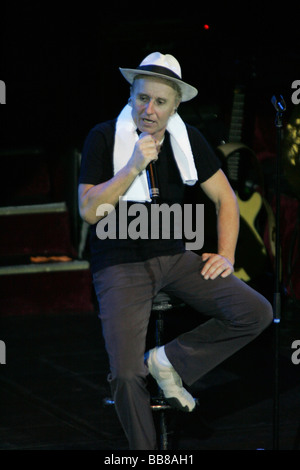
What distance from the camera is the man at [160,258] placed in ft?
11.3

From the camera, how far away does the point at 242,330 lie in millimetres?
3547

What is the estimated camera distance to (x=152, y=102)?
3.56 metres

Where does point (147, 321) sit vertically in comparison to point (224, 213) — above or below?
below

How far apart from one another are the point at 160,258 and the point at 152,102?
64 centimetres

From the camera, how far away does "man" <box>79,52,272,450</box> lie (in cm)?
344

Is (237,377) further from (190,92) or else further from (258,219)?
(190,92)

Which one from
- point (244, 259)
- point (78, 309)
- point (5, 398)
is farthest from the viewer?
point (78, 309)

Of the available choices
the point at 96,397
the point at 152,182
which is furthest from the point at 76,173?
the point at 152,182

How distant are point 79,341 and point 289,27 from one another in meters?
2.86

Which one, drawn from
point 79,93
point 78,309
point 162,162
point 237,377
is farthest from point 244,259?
point 79,93

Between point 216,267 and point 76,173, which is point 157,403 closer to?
point 216,267

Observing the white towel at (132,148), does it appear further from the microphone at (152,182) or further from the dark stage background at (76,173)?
the dark stage background at (76,173)

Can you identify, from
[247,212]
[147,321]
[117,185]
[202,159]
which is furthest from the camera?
[247,212]

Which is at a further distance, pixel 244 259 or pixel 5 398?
pixel 244 259
